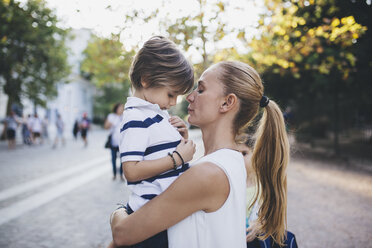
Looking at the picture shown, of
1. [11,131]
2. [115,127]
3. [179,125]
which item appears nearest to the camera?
[179,125]

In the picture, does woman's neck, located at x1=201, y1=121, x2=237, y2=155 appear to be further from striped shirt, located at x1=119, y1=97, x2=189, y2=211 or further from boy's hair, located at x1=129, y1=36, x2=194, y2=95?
boy's hair, located at x1=129, y1=36, x2=194, y2=95

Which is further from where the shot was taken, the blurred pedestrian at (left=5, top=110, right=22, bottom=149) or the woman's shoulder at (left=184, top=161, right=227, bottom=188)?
the blurred pedestrian at (left=5, top=110, right=22, bottom=149)

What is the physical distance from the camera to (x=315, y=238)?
4.04 meters

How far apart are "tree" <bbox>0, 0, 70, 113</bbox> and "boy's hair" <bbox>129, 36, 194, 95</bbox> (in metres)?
16.8

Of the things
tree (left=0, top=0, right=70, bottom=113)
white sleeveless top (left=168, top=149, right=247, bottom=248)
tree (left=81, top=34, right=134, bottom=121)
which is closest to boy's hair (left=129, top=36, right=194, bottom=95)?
white sleeveless top (left=168, top=149, right=247, bottom=248)

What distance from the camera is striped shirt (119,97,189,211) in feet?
5.02

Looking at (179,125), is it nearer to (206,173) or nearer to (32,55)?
(206,173)

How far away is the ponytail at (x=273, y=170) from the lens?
1.86 m

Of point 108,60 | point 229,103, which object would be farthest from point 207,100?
point 108,60

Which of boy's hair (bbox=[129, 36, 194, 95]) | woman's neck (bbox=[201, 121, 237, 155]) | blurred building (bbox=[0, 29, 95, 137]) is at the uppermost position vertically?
boy's hair (bbox=[129, 36, 194, 95])

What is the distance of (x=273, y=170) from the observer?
1.88m

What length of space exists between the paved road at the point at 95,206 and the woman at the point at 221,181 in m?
2.46

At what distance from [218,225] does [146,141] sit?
0.54 metres

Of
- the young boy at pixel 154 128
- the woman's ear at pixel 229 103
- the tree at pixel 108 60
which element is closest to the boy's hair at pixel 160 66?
the young boy at pixel 154 128
